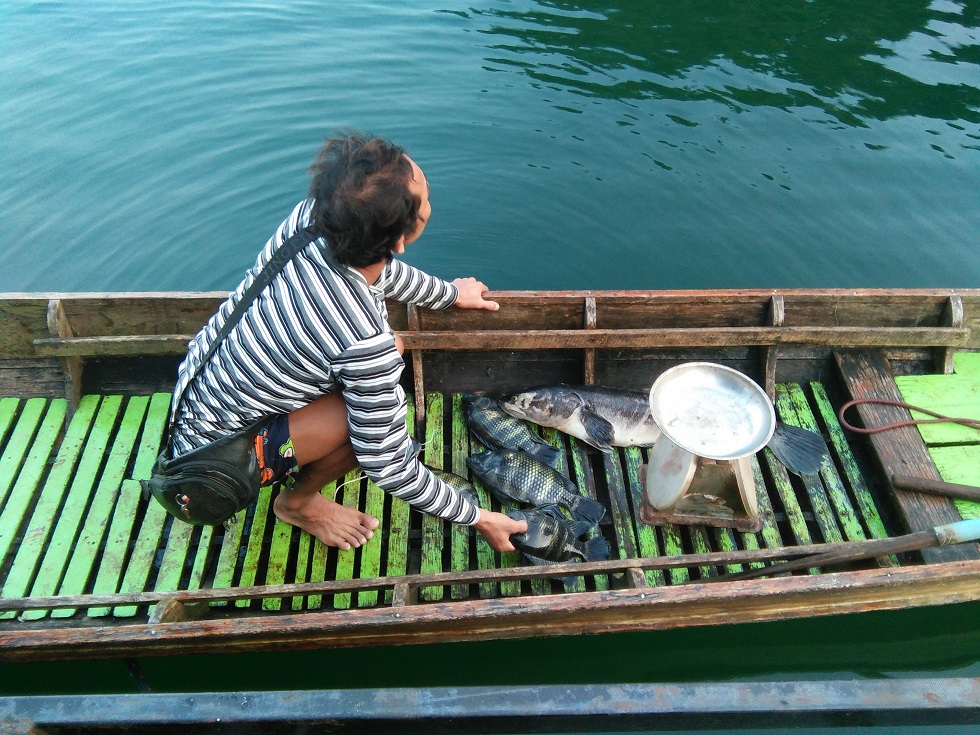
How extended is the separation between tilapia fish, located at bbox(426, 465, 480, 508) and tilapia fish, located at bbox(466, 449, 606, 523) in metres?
0.11

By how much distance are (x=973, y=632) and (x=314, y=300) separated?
399cm

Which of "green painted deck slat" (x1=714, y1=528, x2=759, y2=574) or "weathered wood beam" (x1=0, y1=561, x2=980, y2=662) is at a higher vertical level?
"green painted deck slat" (x1=714, y1=528, x2=759, y2=574)

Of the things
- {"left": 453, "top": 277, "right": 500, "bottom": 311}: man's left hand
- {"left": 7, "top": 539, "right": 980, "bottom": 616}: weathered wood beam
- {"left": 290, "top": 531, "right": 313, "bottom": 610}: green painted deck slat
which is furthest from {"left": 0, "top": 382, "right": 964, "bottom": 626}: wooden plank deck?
{"left": 453, "top": 277, "right": 500, "bottom": 311}: man's left hand

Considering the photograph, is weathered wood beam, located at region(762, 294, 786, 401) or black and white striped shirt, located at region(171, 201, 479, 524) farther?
weathered wood beam, located at region(762, 294, 786, 401)

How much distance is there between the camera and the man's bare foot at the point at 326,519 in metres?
3.72

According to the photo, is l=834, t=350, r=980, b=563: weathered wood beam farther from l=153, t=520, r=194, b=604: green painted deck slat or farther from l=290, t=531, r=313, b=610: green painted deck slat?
l=153, t=520, r=194, b=604: green painted deck slat

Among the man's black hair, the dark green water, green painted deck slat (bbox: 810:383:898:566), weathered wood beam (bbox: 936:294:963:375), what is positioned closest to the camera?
the man's black hair

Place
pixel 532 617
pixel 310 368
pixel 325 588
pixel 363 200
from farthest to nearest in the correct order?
pixel 325 588, pixel 532 617, pixel 310 368, pixel 363 200

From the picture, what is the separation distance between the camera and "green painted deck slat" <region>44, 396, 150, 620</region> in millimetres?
3668

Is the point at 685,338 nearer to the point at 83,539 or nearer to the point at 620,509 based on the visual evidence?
the point at 620,509

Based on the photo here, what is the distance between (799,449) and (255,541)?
3.04 m

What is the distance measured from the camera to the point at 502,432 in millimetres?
4270

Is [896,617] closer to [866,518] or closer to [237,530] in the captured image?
[866,518]

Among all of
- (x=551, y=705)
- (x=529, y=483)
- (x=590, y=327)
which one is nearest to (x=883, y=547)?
(x=529, y=483)
